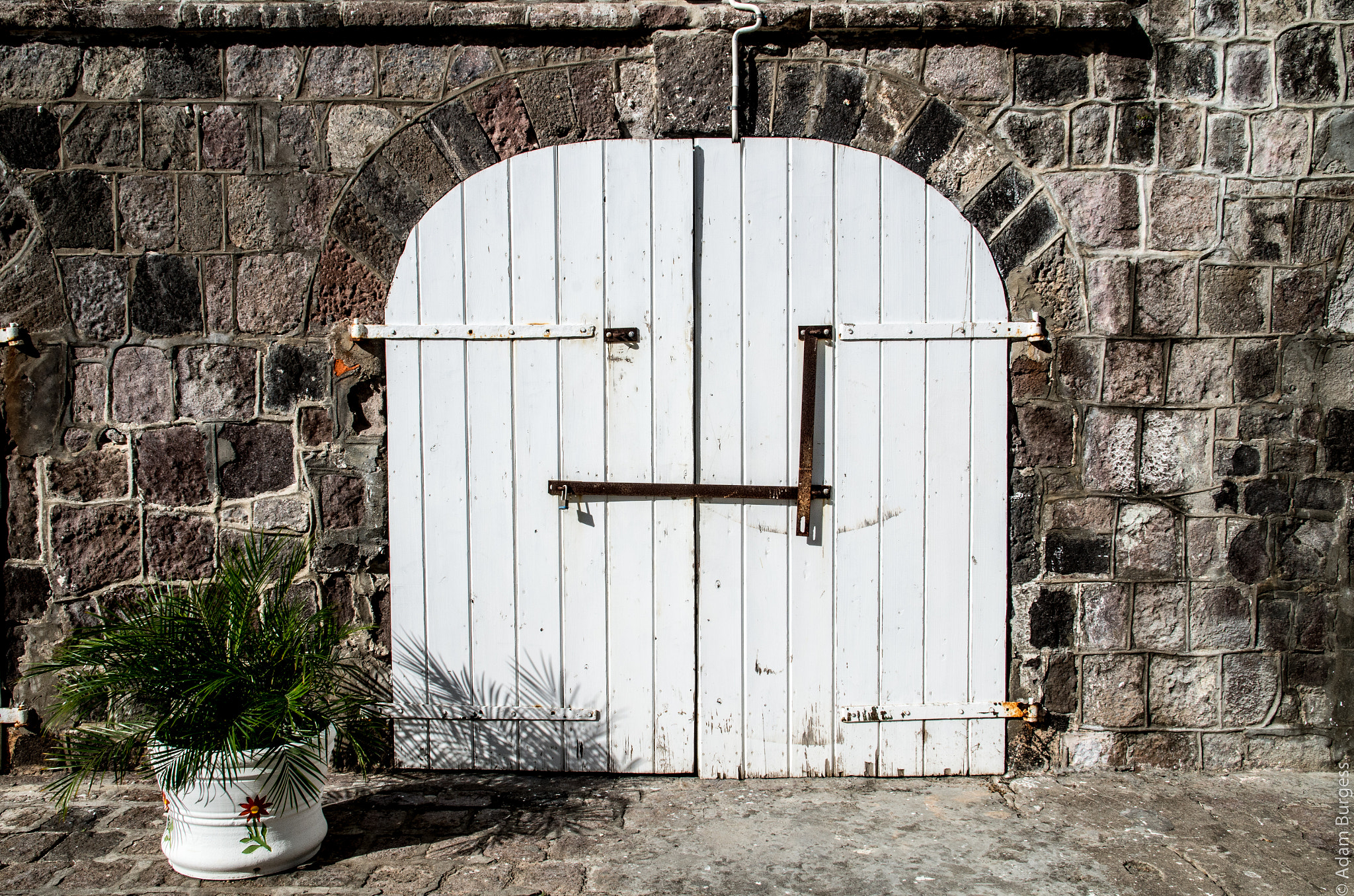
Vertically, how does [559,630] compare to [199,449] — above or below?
below

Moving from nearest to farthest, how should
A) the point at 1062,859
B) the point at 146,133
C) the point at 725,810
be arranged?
the point at 1062,859
the point at 725,810
the point at 146,133

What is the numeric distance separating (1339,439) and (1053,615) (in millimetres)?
1146

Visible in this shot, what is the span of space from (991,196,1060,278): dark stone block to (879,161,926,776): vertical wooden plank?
27 cm

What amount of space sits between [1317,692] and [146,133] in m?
4.45

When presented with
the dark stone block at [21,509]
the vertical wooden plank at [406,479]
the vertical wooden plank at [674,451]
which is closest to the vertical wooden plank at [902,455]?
the vertical wooden plank at [674,451]

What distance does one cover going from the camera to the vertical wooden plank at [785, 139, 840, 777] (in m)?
3.04

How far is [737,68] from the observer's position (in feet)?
9.86

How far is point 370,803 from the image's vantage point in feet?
9.58

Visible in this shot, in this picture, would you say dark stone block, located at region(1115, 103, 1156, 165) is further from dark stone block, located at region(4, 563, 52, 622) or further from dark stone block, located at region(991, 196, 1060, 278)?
dark stone block, located at region(4, 563, 52, 622)

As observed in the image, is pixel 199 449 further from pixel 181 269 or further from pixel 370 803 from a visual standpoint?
pixel 370 803

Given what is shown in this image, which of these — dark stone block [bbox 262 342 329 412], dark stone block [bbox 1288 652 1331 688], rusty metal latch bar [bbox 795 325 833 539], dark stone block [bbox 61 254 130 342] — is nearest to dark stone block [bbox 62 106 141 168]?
dark stone block [bbox 61 254 130 342]

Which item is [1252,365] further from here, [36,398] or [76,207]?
[36,398]

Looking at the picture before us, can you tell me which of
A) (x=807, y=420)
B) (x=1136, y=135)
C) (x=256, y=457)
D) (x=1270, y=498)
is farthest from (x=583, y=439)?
(x=1270, y=498)

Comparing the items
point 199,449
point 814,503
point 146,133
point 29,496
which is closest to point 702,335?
point 814,503
